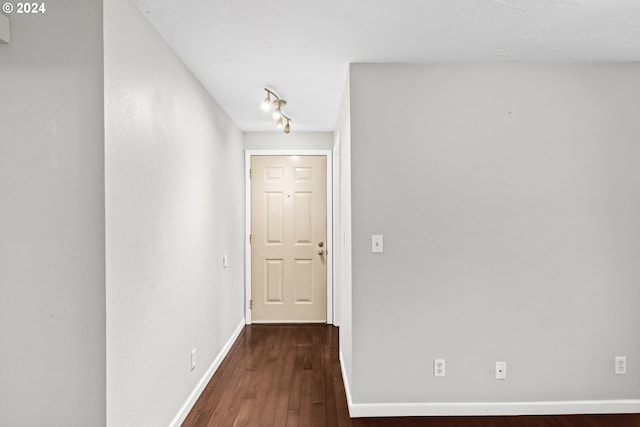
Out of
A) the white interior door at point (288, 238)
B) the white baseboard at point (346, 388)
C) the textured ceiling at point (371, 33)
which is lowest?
the white baseboard at point (346, 388)

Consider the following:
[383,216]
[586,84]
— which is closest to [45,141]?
[383,216]

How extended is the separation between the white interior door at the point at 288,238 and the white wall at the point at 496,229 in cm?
226

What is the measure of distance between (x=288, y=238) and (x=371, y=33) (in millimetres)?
3048

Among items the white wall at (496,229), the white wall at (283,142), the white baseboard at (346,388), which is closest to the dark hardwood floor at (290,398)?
the white baseboard at (346,388)

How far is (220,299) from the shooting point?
3.73m

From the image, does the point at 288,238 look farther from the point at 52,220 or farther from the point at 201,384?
the point at 52,220

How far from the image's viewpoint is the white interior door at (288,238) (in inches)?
194

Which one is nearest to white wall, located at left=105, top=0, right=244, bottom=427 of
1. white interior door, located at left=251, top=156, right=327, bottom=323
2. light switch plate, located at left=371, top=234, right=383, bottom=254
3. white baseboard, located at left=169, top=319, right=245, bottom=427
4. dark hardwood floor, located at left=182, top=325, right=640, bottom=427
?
white baseboard, located at left=169, top=319, right=245, bottom=427

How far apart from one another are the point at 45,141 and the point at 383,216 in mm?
1871

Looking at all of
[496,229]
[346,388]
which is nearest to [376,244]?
[496,229]

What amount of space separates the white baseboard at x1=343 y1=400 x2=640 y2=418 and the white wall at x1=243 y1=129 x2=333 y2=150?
305 centimetres

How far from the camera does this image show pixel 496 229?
271 centimetres

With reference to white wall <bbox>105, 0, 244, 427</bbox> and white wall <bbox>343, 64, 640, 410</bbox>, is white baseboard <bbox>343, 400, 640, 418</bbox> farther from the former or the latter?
white wall <bbox>105, 0, 244, 427</bbox>

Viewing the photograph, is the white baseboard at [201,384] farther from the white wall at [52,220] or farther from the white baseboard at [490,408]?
the white baseboard at [490,408]
